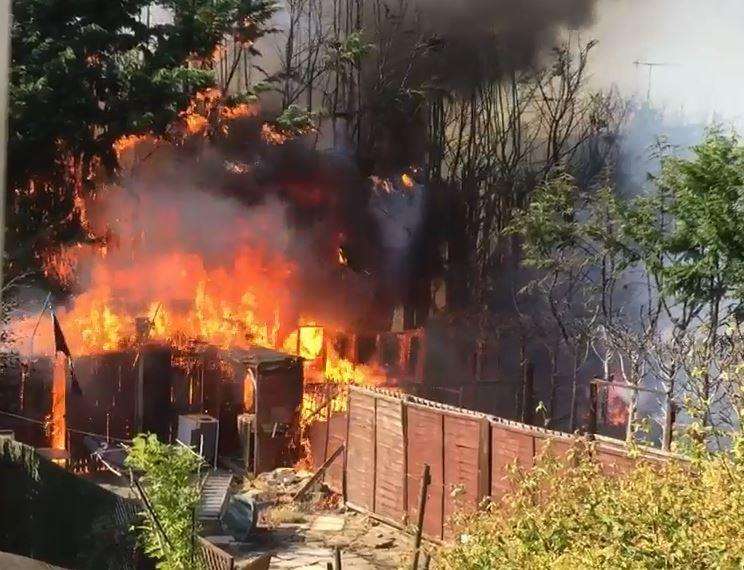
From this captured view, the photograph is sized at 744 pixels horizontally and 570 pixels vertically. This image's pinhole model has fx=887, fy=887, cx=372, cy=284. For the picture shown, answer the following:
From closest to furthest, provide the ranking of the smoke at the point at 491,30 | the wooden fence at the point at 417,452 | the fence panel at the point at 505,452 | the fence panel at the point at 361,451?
the fence panel at the point at 505,452
the wooden fence at the point at 417,452
the fence panel at the point at 361,451
the smoke at the point at 491,30

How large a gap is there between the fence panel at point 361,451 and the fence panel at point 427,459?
0.75 metres

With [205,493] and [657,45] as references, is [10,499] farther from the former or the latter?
[657,45]

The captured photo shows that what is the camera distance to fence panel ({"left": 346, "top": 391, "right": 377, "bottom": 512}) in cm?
1275

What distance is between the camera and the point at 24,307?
11.7m

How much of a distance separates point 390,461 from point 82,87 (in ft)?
21.7

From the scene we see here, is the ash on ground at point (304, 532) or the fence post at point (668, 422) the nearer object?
the fence post at point (668, 422)

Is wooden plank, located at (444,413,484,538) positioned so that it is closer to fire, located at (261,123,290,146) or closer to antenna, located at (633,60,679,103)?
fire, located at (261,123,290,146)

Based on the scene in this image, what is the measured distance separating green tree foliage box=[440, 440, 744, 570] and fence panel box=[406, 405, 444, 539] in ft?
17.3

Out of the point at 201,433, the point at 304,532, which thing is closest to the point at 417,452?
the point at 304,532

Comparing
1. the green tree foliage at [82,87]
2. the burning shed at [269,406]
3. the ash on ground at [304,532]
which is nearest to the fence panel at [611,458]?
the ash on ground at [304,532]

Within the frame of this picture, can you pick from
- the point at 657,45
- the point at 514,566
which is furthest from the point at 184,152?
the point at 514,566

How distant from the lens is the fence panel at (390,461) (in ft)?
40.3

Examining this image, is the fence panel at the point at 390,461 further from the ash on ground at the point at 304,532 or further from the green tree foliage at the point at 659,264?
the green tree foliage at the point at 659,264

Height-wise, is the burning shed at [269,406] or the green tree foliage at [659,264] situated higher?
the green tree foliage at [659,264]
